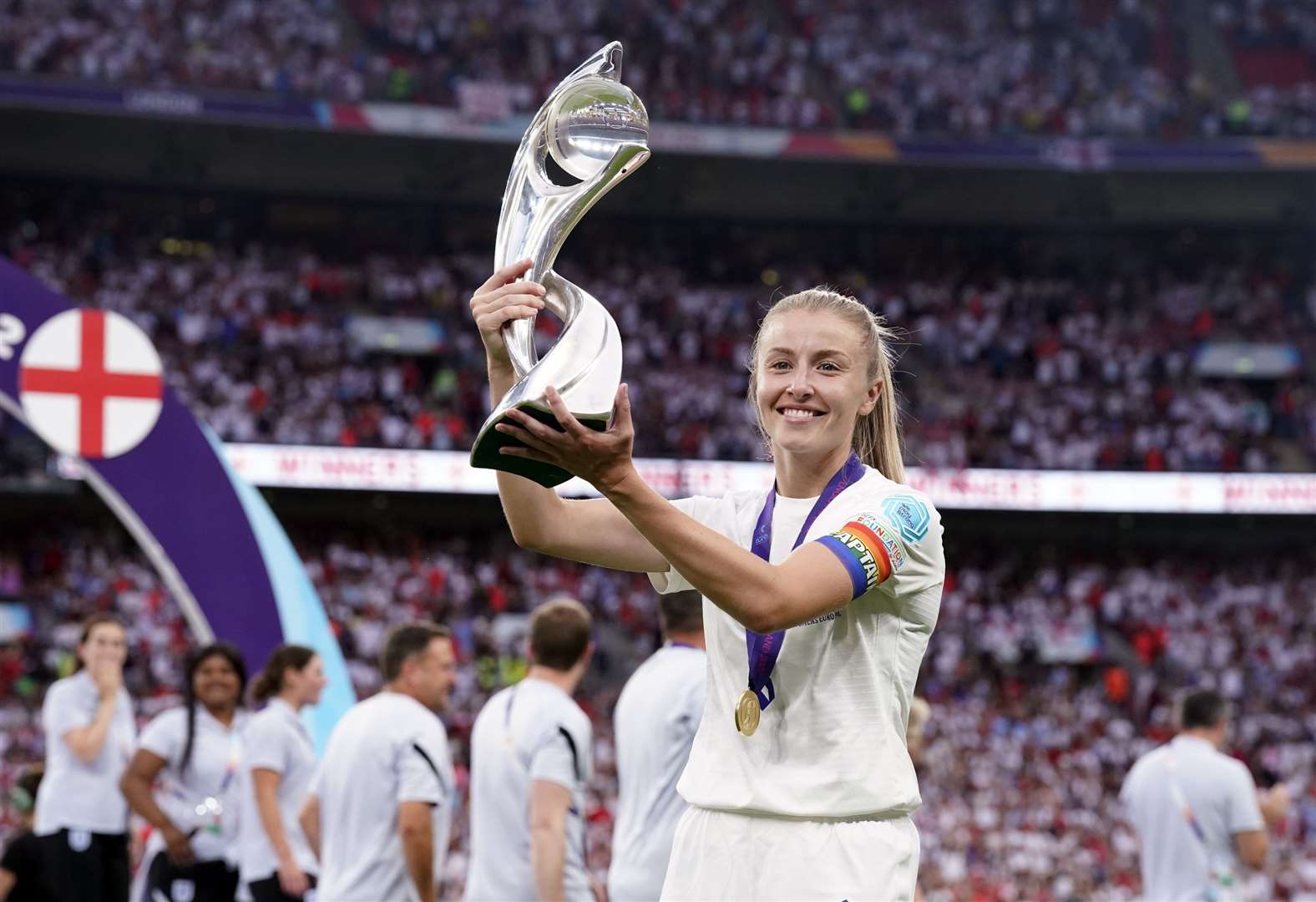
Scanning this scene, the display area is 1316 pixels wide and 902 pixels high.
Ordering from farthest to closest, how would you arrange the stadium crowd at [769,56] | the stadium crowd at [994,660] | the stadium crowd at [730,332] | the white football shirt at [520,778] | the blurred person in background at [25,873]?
1. the stadium crowd at [769,56]
2. the stadium crowd at [730,332]
3. the stadium crowd at [994,660]
4. the blurred person in background at [25,873]
5. the white football shirt at [520,778]

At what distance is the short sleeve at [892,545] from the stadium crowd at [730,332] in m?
20.7

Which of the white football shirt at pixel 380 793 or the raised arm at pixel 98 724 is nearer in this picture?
the white football shirt at pixel 380 793

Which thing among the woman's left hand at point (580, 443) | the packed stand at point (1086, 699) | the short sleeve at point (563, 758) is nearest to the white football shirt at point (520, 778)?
the short sleeve at point (563, 758)

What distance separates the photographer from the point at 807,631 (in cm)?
236

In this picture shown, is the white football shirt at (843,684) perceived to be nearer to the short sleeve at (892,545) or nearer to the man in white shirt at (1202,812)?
the short sleeve at (892,545)

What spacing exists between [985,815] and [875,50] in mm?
16831

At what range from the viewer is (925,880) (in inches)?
688

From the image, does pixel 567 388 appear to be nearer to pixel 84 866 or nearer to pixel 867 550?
pixel 867 550

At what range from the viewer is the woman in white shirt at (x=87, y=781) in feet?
21.6

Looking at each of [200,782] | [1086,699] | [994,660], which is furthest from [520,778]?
[994,660]

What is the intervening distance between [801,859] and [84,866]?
5163 mm

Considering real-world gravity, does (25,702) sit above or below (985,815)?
above

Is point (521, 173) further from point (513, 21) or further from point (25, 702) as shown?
point (513, 21)

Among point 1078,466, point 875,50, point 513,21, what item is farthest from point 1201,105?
point 513,21
